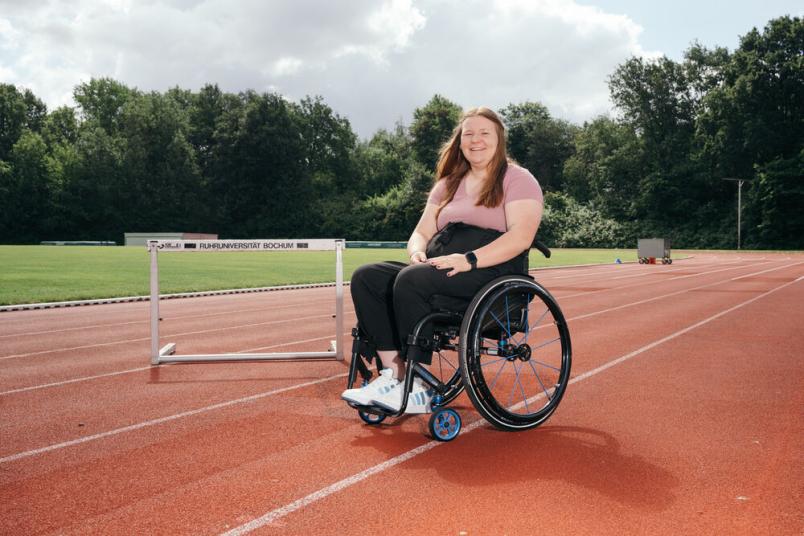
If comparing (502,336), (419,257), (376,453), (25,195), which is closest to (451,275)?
(419,257)

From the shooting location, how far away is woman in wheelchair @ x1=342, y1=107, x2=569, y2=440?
3.17m

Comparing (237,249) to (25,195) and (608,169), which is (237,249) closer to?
(25,195)

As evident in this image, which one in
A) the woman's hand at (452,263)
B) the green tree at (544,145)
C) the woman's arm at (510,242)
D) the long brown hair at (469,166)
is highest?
the green tree at (544,145)

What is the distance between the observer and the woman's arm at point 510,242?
→ 3186 mm

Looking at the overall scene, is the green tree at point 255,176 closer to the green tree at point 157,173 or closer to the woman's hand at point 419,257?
the green tree at point 157,173

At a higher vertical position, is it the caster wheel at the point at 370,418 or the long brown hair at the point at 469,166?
the long brown hair at the point at 469,166

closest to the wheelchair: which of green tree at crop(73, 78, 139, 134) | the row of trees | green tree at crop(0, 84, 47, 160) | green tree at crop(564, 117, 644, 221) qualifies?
the row of trees

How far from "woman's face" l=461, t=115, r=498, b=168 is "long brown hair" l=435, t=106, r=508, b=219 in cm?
2

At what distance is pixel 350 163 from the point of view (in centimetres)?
6806

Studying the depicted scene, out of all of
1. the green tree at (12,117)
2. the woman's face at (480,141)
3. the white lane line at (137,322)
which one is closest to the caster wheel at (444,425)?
the woman's face at (480,141)

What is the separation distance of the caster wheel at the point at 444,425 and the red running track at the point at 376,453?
0.06 meters

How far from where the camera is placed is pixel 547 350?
625 cm

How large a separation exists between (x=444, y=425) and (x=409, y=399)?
0.25m

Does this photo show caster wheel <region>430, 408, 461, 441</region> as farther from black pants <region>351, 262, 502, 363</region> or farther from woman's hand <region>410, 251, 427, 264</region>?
woman's hand <region>410, 251, 427, 264</region>
